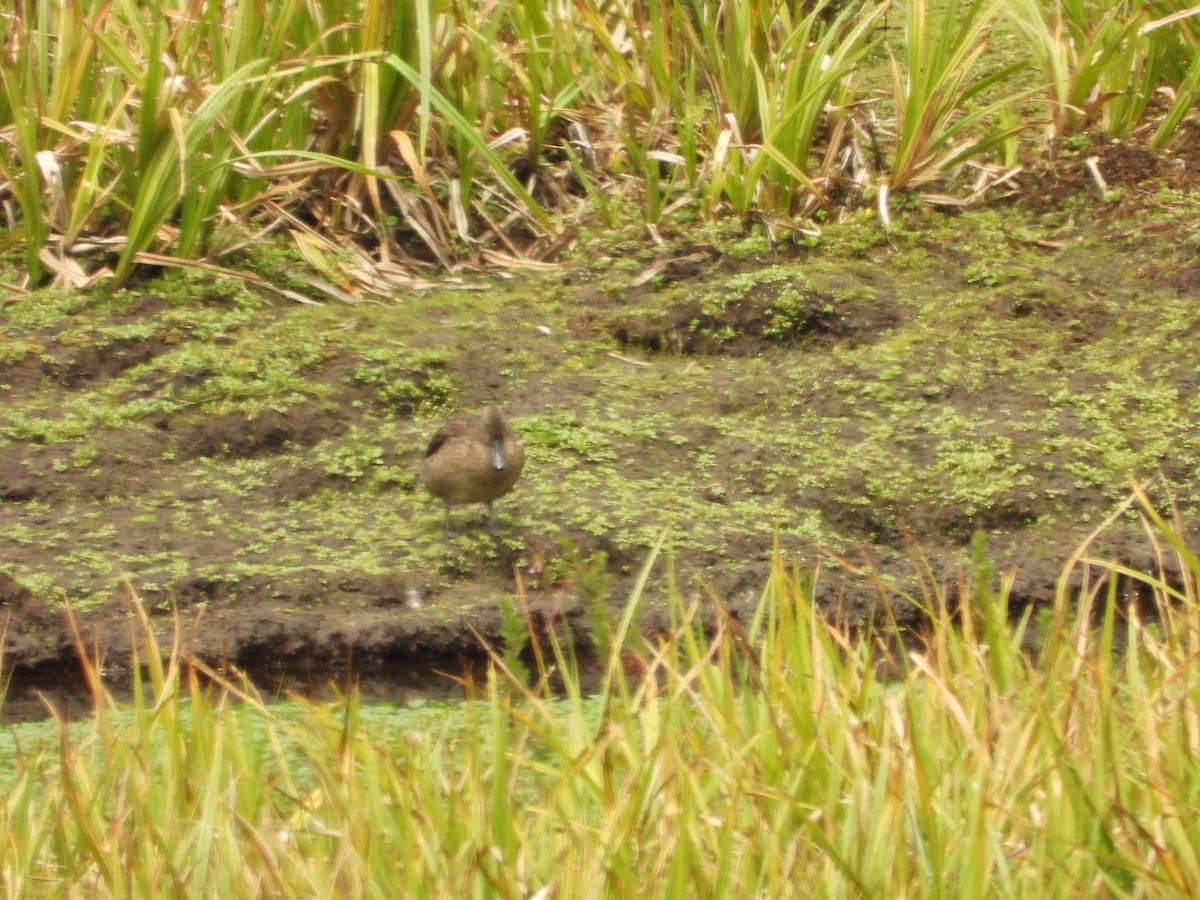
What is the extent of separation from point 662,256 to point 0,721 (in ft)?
12.6

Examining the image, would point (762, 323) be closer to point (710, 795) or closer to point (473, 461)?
point (473, 461)

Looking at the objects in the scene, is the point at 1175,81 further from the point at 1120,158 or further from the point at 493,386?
the point at 493,386

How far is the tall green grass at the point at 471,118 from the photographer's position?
654 centimetres

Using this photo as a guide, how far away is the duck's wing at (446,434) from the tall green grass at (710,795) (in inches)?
85.9

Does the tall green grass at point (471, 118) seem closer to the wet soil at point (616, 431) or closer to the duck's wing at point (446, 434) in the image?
the wet soil at point (616, 431)

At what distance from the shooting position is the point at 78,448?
5.48 metres

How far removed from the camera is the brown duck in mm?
4945

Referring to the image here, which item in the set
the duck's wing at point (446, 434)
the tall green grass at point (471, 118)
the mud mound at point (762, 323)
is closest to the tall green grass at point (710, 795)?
the duck's wing at point (446, 434)

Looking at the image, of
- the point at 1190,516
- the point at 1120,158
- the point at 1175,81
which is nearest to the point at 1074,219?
the point at 1120,158

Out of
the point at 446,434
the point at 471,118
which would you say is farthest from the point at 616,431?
the point at 471,118

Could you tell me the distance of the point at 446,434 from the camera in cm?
530

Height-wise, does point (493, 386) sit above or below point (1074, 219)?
below

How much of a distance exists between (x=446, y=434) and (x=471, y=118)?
2647 millimetres

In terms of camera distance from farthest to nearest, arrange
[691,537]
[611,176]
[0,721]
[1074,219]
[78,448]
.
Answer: [611,176] → [1074,219] → [78,448] → [691,537] → [0,721]
